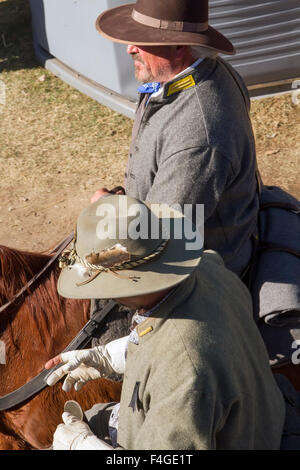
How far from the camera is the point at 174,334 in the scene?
191 cm

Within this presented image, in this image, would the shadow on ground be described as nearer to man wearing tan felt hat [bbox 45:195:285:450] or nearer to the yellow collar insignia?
the yellow collar insignia

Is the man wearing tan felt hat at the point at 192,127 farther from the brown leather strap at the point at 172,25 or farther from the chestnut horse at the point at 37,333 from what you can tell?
the chestnut horse at the point at 37,333

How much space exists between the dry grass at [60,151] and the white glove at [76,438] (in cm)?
312

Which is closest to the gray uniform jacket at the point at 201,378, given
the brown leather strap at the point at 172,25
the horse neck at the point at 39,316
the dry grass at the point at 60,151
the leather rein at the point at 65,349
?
the leather rein at the point at 65,349

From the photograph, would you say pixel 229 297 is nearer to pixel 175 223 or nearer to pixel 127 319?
pixel 175 223

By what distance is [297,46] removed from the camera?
686 cm

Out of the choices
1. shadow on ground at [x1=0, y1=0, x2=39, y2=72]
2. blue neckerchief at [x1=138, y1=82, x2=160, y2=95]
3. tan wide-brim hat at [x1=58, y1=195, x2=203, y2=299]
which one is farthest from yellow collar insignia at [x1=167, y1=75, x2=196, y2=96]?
shadow on ground at [x1=0, y1=0, x2=39, y2=72]

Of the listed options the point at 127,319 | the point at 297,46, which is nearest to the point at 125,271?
the point at 127,319

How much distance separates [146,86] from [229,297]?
49.2 inches

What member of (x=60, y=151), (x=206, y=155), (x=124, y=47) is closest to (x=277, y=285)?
(x=206, y=155)

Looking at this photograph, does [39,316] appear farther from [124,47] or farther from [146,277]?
[124,47]

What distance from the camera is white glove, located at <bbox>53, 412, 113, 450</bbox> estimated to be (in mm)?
2301

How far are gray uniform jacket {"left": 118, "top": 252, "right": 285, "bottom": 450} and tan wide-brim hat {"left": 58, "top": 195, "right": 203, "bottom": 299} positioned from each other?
0.10 m

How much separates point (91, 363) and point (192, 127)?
3.62 ft
